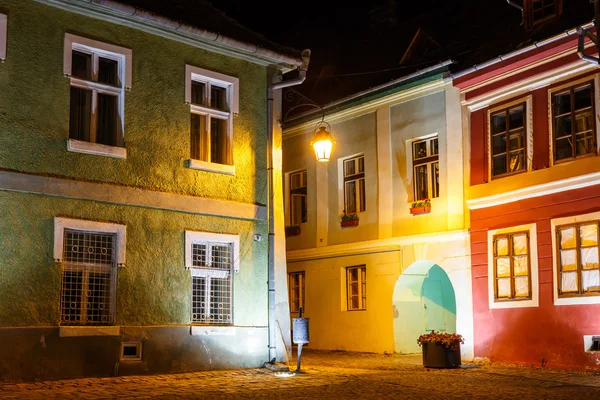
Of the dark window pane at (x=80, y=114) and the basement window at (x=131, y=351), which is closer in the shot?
the basement window at (x=131, y=351)

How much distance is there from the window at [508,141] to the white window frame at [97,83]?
8.77 meters

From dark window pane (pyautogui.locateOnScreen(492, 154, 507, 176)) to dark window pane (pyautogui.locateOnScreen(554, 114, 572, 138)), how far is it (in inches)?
61.8

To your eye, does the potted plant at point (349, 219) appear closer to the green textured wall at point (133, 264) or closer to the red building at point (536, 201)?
the red building at point (536, 201)

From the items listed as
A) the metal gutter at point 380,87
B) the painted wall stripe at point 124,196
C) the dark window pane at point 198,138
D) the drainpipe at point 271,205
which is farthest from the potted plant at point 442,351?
the metal gutter at point 380,87

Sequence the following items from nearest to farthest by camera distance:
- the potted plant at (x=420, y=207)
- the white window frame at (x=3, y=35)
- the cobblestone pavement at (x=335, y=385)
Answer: the cobblestone pavement at (x=335, y=385)
the white window frame at (x=3, y=35)
the potted plant at (x=420, y=207)

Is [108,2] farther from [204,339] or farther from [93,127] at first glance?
[204,339]

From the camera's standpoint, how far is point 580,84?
16.7 metres

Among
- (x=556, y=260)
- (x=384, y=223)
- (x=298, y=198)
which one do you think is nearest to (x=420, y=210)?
(x=384, y=223)

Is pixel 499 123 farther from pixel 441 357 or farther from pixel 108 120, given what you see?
pixel 108 120

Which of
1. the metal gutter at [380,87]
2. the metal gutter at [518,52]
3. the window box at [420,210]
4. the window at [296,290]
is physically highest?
the metal gutter at [380,87]

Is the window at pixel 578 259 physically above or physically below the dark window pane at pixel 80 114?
below

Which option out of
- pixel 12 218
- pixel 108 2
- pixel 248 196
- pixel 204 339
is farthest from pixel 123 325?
pixel 108 2

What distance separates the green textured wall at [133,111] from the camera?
1283cm

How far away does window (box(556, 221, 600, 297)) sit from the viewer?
16109 mm
